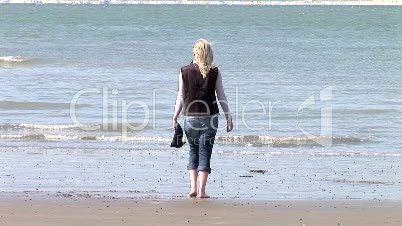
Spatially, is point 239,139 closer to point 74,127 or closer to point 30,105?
point 74,127

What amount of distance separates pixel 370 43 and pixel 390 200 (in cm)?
3568

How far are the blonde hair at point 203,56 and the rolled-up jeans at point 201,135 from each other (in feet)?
1.38

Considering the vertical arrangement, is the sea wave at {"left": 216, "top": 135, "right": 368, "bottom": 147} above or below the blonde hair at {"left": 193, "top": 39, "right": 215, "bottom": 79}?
below

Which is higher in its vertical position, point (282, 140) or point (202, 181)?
point (282, 140)

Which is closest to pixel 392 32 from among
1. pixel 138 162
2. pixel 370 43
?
pixel 370 43

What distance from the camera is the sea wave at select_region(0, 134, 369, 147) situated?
1444 centimetres

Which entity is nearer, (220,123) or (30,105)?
(220,123)

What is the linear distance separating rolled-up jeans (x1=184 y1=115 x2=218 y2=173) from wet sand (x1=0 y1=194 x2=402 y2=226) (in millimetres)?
373

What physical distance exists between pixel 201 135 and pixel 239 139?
6.02m

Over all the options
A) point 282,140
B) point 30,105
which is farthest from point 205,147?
point 30,105

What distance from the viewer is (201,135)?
8656mm

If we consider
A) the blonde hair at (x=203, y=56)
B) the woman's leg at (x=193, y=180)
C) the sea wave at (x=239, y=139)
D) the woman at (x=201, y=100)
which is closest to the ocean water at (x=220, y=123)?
the sea wave at (x=239, y=139)

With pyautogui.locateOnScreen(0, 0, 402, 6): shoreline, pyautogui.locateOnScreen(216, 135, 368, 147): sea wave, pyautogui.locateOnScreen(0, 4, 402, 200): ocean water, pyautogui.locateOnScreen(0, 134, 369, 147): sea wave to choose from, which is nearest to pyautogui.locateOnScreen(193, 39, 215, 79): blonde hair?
pyautogui.locateOnScreen(0, 4, 402, 200): ocean water

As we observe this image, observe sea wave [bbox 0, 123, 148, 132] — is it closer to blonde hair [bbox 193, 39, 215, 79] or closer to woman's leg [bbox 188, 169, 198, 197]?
woman's leg [bbox 188, 169, 198, 197]
